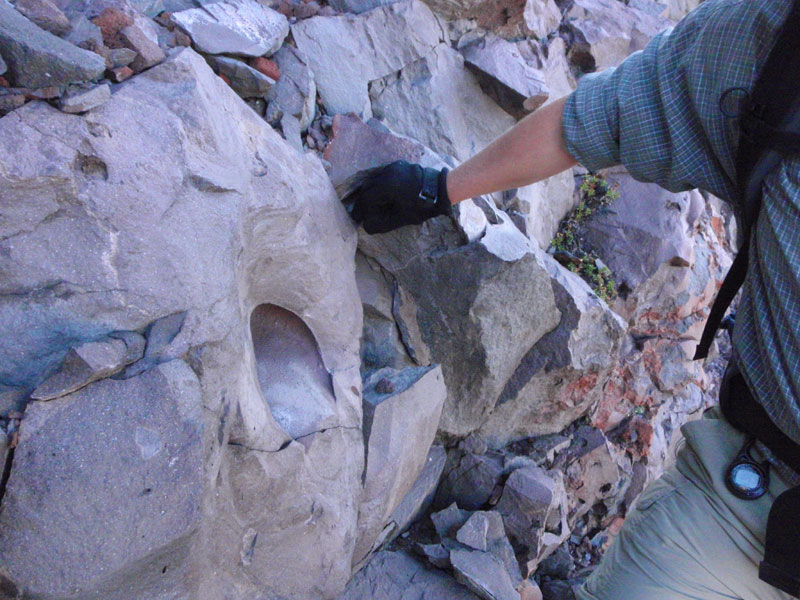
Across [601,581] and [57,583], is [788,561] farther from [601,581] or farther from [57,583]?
[57,583]

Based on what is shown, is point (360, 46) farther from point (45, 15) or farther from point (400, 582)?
point (400, 582)

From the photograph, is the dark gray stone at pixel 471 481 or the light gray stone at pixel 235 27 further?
the dark gray stone at pixel 471 481

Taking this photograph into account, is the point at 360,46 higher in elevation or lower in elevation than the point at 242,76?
lower

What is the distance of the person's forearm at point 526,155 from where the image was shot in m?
2.04

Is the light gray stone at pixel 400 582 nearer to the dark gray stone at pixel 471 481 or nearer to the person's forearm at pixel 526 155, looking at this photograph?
the dark gray stone at pixel 471 481

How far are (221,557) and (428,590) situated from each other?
1198 mm

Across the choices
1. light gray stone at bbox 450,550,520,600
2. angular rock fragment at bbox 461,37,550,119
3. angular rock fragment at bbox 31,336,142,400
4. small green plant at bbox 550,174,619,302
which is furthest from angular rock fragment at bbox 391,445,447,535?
angular rock fragment at bbox 461,37,550,119

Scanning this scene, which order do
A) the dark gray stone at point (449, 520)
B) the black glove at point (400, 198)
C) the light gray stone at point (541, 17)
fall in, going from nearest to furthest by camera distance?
1. the black glove at point (400, 198)
2. the dark gray stone at point (449, 520)
3. the light gray stone at point (541, 17)

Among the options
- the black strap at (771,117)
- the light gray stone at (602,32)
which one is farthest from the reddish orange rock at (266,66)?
the light gray stone at (602,32)

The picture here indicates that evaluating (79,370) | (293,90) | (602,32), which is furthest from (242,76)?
(602,32)

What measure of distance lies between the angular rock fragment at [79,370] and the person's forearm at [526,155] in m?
1.33

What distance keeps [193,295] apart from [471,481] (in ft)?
6.44

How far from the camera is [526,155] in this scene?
209 centimetres

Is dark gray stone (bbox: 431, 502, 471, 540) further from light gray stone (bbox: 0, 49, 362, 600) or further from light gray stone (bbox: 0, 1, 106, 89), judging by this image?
light gray stone (bbox: 0, 1, 106, 89)
